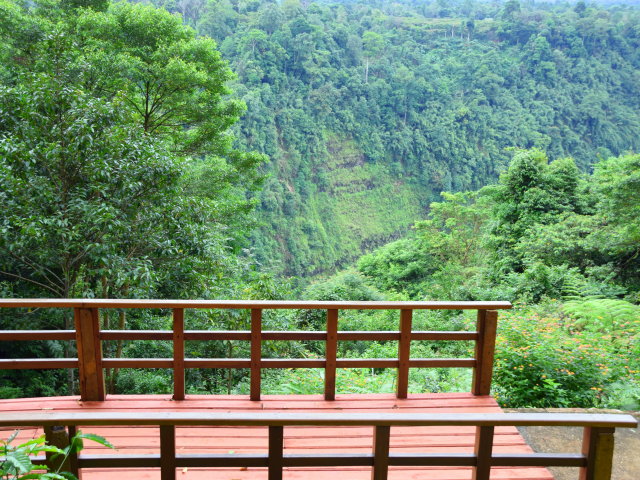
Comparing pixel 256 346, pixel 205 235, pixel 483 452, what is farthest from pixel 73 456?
pixel 205 235

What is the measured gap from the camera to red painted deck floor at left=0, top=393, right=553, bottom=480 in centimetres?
254

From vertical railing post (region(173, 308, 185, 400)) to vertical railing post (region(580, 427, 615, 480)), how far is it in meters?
2.26

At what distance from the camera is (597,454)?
5.68 ft

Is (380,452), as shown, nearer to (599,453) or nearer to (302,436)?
(599,453)

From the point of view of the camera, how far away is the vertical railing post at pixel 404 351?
3.27 m

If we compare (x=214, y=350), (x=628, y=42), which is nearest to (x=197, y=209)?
(x=214, y=350)

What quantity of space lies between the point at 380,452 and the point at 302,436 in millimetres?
1192

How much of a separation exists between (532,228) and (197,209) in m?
11.6

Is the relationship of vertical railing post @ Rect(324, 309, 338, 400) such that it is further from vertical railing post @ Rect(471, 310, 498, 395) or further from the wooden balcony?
vertical railing post @ Rect(471, 310, 498, 395)

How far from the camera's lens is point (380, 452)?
1788 mm

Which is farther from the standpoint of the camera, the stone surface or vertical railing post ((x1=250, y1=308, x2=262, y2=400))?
vertical railing post ((x1=250, y1=308, x2=262, y2=400))

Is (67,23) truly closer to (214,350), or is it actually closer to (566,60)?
(214,350)

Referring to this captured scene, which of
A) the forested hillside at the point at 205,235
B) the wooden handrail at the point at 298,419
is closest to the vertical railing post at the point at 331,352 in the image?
the wooden handrail at the point at 298,419

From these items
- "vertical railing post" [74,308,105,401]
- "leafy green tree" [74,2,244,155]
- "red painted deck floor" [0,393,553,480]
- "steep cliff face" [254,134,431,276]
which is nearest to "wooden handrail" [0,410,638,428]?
"red painted deck floor" [0,393,553,480]
